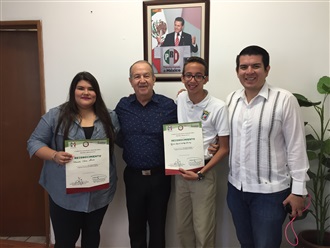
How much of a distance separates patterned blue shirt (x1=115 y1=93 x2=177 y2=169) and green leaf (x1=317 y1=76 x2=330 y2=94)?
1.04 m

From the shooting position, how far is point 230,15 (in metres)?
1.92

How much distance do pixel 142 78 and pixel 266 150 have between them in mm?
912

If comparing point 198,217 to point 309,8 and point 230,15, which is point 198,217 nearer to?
point 230,15

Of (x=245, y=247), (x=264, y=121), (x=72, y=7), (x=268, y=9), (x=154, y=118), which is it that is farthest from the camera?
(x=72, y=7)

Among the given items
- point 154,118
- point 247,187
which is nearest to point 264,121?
point 247,187

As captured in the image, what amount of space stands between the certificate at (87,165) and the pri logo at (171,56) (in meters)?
0.87

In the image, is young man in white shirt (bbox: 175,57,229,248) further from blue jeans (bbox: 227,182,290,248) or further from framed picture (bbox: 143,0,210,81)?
framed picture (bbox: 143,0,210,81)

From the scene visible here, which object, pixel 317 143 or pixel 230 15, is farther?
pixel 230 15

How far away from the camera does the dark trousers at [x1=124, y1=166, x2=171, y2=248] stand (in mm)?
1762

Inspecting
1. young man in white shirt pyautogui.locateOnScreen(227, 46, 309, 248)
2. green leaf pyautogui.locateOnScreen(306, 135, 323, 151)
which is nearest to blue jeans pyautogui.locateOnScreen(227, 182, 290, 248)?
young man in white shirt pyautogui.locateOnScreen(227, 46, 309, 248)

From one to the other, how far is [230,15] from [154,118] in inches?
39.9

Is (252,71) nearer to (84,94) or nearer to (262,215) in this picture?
(262,215)

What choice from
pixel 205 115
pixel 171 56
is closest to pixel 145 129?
pixel 205 115

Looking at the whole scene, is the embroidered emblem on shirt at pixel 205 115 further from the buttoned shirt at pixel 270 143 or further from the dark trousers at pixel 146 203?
Answer: the dark trousers at pixel 146 203
